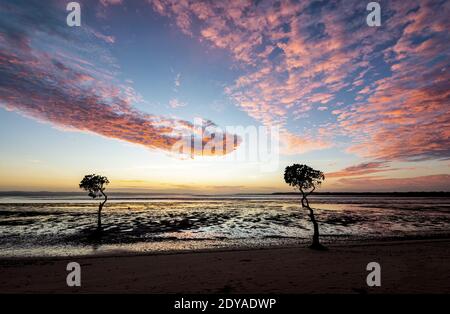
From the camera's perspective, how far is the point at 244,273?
44.0 ft

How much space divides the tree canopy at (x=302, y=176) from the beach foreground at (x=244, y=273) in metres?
5.80

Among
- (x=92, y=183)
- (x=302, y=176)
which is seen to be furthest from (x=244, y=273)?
(x=92, y=183)

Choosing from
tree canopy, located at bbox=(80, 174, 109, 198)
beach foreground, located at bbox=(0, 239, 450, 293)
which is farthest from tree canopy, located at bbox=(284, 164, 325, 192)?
tree canopy, located at bbox=(80, 174, 109, 198)

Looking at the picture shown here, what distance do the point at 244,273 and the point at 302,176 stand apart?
11.4 metres

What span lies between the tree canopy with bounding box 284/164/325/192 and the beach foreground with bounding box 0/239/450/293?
19.0 ft

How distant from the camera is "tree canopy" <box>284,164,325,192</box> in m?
21.8

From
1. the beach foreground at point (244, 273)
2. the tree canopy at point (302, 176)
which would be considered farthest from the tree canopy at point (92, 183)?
the tree canopy at point (302, 176)

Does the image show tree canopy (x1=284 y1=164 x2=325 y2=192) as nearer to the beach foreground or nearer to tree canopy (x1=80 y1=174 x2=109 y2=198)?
the beach foreground

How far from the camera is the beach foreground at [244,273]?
37.0ft

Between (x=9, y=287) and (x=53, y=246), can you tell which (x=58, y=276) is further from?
(x=53, y=246)

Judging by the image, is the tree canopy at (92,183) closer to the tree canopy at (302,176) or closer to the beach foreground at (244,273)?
the beach foreground at (244,273)

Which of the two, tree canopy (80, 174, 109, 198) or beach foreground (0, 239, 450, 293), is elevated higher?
tree canopy (80, 174, 109, 198)
